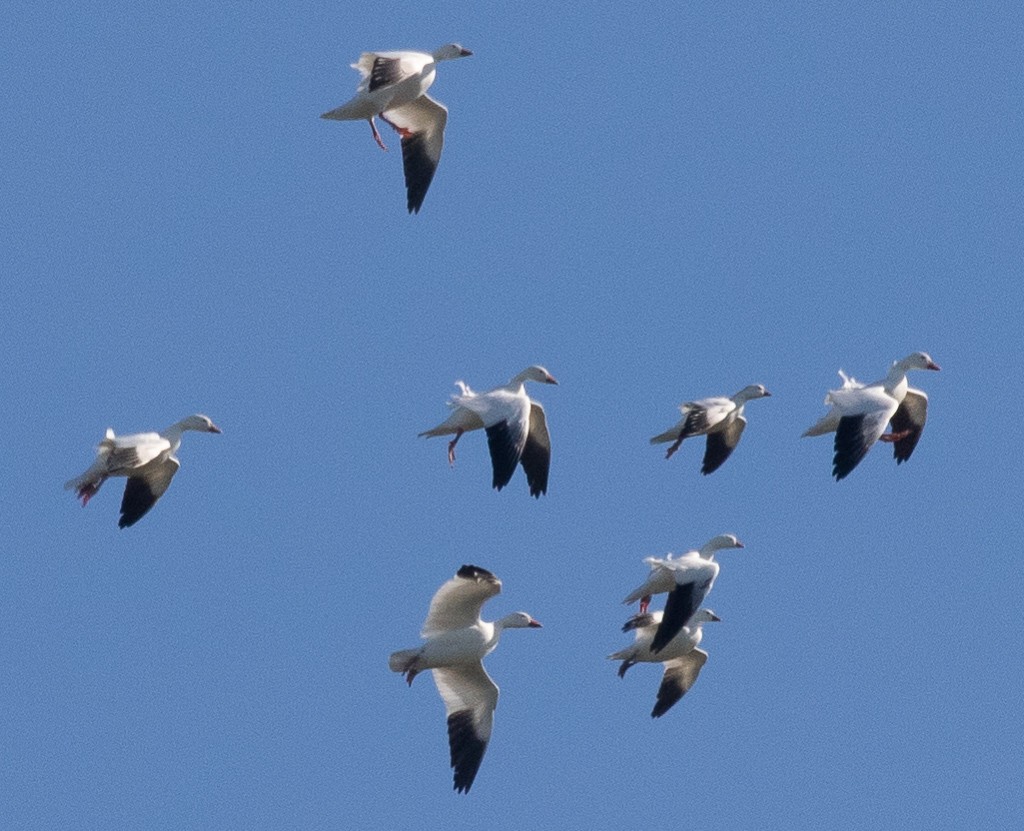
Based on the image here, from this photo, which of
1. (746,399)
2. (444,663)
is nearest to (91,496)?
(444,663)

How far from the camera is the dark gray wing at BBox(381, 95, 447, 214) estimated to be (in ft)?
66.4

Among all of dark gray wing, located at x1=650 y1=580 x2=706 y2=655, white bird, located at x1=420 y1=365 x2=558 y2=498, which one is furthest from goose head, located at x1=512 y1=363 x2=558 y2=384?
dark gray wing, located at x1=650 y1=580 x2=706 y2=655

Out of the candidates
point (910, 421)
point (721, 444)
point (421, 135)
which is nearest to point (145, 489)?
point (421, 135)

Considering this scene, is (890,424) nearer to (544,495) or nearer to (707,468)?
(707,468)

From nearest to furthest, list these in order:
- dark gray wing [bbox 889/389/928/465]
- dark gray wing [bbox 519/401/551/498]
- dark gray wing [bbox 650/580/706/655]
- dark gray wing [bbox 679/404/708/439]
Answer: dark gray wing [bbox 650/580/706/655] < dark gray wing [bbox 519/401/551/498] < dark gray wing [bbox 679/404/708/439] < dark gray wing [bbox 889/389/928/465]

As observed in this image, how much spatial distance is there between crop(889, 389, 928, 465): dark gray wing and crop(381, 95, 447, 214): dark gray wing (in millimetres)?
4359

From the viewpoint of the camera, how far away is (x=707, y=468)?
2073 cm

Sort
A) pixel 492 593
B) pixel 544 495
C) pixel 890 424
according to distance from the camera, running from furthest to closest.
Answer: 1. pixel 890 424
2. pixel 544 495
3. pixel 492 593

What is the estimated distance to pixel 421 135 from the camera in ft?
66.7

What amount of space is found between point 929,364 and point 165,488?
6.61m

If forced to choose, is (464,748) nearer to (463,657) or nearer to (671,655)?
(463,657)

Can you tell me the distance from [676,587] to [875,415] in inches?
82.8

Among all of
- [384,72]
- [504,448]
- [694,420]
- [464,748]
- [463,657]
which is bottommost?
[464,748]

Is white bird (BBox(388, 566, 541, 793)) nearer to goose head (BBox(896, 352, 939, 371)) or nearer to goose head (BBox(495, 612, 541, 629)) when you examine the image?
goose head (BBox(495, 612, 541, 629))
